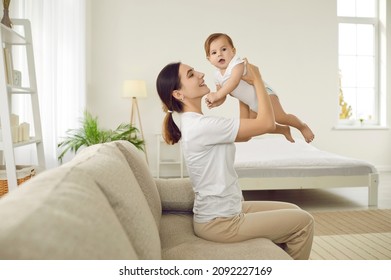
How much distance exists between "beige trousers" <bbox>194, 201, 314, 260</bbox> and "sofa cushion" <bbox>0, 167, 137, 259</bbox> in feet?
2.48

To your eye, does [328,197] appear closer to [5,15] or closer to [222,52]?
[222,52]

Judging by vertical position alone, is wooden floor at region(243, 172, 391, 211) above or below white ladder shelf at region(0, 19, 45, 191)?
below

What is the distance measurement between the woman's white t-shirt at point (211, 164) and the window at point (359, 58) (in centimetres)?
517

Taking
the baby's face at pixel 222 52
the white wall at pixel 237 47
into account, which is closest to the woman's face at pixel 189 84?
the baby's face at pixel 222 52

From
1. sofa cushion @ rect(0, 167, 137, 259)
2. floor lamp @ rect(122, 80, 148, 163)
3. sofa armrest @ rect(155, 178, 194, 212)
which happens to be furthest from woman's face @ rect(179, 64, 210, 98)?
floor lamp @ rect(122, 80, 148, 163)

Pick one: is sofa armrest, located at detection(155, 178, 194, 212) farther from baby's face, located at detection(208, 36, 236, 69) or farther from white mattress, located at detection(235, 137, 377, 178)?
white mattress, located at detection(235, 137, 377, 178)

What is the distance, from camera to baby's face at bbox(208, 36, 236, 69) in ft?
4.62

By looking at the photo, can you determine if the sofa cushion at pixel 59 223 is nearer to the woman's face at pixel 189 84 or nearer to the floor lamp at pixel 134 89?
the woman's face at pixel 189 84

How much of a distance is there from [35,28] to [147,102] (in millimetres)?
2474

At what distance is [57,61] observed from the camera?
3760 millimetres

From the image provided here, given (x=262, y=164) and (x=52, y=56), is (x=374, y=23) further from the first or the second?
(x=52, y=56)

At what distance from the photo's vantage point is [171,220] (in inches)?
69.6

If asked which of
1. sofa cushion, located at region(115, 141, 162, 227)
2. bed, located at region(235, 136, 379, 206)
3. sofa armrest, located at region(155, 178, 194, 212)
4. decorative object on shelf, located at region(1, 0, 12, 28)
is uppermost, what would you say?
decorative object on shelf, located at region(1, 0, 12, 28)

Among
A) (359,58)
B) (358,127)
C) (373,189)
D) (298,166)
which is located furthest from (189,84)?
(359,58)
